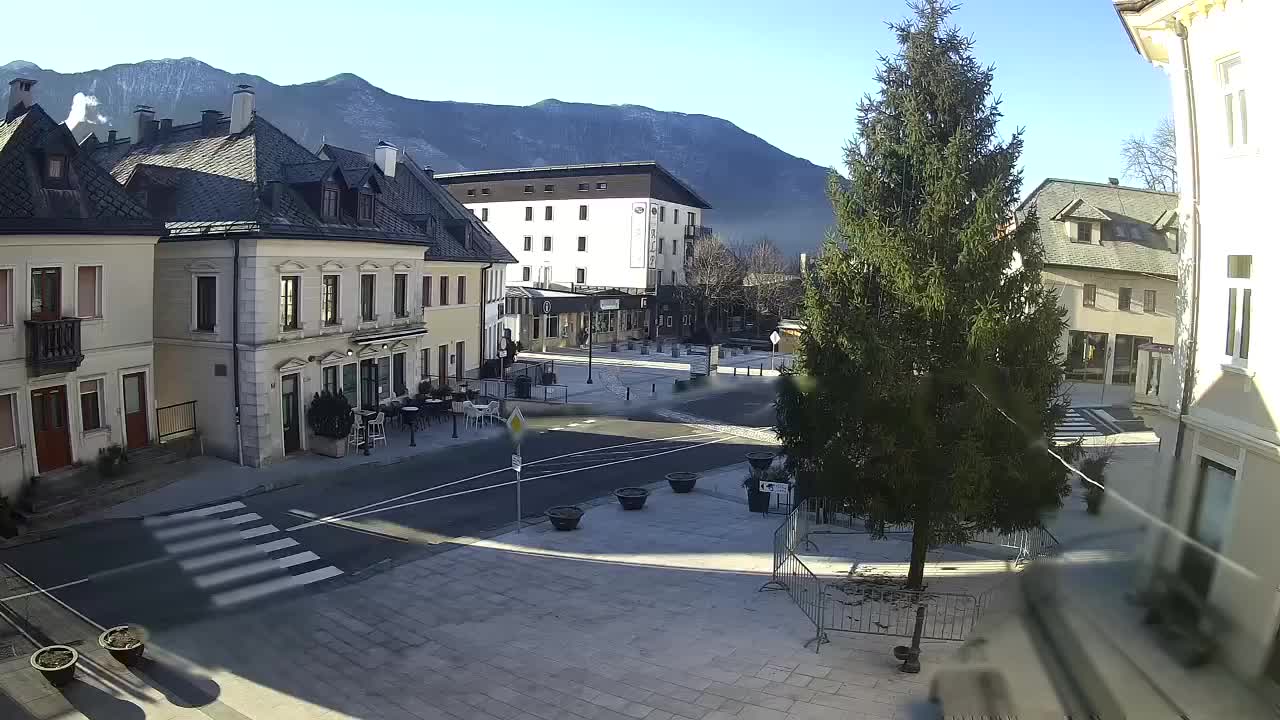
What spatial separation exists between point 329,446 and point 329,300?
4543 millimetres

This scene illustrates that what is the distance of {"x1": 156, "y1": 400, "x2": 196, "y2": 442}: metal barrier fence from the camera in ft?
74.1

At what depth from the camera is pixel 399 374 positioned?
30172 millimetres

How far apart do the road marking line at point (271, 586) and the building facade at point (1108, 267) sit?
12.3 m

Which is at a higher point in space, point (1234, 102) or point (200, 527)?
point (1234, 102)

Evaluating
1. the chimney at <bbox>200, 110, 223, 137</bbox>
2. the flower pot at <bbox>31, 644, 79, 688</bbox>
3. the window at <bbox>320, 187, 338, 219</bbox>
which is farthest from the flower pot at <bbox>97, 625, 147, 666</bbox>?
the chimney at <bbox>200, 110, 223, 137</bbox>

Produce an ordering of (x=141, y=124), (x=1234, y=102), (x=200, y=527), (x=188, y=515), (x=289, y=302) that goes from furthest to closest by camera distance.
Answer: (x=141, y=124) → (x=289, y=302) → (x=188, y=515) → (x=200, y=527) → (x=1234, y=102)

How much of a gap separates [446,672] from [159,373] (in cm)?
1777

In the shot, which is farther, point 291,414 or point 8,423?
point 291,414

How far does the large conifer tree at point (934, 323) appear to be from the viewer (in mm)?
11469

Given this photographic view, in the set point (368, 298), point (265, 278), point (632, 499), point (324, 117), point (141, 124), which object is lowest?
point (632, 499)

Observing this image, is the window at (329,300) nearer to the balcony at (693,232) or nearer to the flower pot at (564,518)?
the flower pot at (564,518)

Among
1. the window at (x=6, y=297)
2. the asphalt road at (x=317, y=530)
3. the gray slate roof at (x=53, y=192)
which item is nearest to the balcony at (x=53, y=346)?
the window at (x=6, y=297)

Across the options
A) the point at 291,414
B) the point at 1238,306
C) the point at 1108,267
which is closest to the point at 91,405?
the point at 291,414

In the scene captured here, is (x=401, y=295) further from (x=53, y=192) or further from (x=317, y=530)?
(x=317, y=530)
